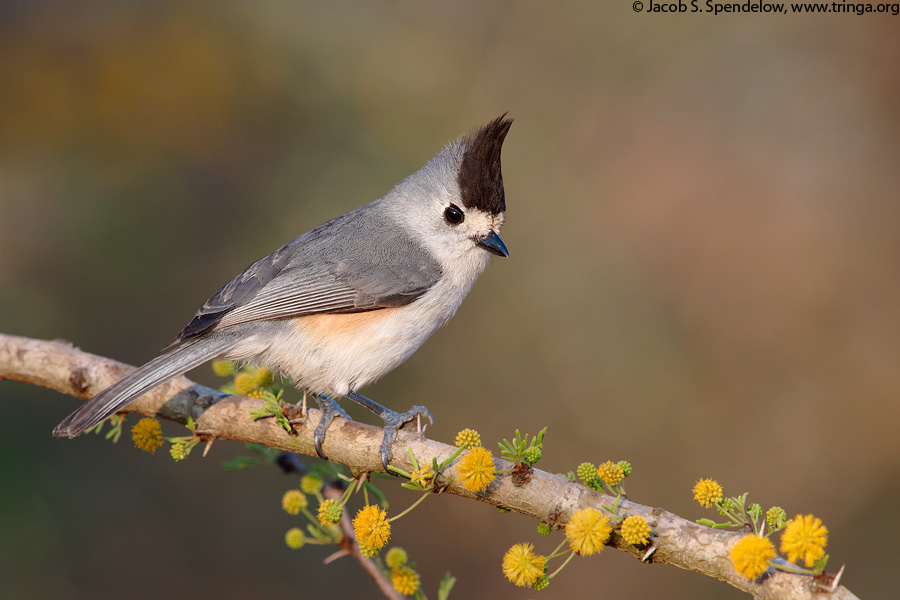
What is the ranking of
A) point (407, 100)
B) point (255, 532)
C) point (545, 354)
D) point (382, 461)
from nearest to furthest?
point (382, 461) → point (255, 532) → point (545, 354) → point (407, 100)

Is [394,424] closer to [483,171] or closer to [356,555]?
Answer: [356,555]

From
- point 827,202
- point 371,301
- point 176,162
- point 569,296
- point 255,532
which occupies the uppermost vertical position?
point 827,202

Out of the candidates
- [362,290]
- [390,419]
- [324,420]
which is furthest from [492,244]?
[324,420]

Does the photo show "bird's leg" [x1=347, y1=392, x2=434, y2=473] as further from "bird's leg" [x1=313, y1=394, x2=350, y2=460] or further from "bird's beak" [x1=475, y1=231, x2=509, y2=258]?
"bird's beak" [x1=475, y1=231, x2=509, y2=258]

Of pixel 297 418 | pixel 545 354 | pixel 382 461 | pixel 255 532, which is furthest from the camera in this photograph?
pixel 545 354

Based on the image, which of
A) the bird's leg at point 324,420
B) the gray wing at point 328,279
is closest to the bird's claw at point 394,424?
the bird's leg at point 324,420

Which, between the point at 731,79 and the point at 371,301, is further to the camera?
the point at 731,79

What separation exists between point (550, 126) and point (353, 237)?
86.5 inches

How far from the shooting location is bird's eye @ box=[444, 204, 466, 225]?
3.26 meters

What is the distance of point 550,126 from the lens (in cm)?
493

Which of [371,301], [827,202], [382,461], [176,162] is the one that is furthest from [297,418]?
[827,202]

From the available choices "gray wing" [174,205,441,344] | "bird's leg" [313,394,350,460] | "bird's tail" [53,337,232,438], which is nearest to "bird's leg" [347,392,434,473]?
"bird's leg" [313,394,350,460]

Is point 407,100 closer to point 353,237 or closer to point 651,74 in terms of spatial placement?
point 651,74

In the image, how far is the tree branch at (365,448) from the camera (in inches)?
65.5
